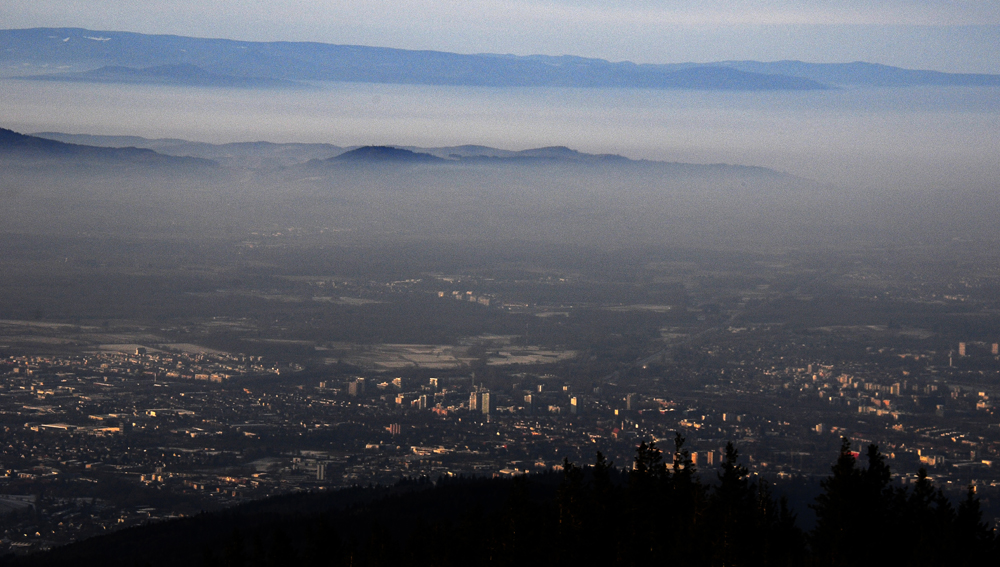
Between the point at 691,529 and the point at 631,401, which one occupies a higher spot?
the point at 691,529

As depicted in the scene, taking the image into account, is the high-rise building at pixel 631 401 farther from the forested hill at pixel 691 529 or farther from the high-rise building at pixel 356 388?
the forested hill at pixel 691 529

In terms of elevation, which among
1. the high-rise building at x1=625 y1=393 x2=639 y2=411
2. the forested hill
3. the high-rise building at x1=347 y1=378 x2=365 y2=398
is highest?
the forested hill

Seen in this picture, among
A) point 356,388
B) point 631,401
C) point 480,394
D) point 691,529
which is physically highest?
point 691,529

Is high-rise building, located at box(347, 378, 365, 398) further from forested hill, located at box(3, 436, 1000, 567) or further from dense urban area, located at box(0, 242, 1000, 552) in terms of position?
forested hill, located at box(3, 436, 1000, 567)

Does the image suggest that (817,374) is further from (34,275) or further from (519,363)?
(34,275)

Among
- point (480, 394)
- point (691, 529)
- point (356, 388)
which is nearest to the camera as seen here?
point (691, 529)

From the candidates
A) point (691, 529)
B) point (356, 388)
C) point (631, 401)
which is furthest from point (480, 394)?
point (691, 529)

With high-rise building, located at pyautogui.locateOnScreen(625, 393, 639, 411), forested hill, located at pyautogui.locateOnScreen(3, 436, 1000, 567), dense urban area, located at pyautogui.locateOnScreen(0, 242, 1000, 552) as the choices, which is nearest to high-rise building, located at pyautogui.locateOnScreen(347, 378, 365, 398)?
dense urban area, located at pyautogui.locateOnScreen(0, 242, 1000, 552)

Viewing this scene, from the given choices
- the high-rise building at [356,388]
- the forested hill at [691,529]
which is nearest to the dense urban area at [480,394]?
the high-rise building at [356,388]

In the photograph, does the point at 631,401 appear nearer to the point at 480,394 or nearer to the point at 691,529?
the point at 480,394

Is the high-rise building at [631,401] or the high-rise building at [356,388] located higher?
the high-rise building at [631,401]

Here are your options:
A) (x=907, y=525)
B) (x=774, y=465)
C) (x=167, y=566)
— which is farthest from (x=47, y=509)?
(x=907, y=525)

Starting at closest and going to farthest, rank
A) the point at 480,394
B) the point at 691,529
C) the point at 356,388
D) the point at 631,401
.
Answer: the point at 691,529
the point at 631,401
the point at 480,394
the point at 356,388
